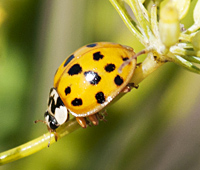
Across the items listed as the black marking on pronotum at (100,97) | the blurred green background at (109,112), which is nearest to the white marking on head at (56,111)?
the black marking on pronotum at (100,97)

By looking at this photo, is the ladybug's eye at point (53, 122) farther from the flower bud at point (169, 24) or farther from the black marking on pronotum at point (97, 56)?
the flower bud at point (169, 24)

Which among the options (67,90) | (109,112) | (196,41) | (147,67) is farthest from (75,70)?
(109,112)

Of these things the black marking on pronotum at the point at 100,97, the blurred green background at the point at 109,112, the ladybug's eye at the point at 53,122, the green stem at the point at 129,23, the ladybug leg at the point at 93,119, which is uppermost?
the green stem at the point at 129,23

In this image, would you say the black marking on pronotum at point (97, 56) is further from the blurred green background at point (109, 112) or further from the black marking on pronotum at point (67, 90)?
the blurred green background at point (109, 112)

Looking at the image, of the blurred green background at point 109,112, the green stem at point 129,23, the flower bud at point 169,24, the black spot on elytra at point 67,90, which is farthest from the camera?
the blurred green background at point 109,112

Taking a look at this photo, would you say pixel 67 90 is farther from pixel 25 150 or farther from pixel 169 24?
pixel 169 24

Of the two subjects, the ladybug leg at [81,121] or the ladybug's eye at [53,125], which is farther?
the ladybug's eye at [53,125]

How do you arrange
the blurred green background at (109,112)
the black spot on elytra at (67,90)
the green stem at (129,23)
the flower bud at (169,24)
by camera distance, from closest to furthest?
the flower bud at (169,24) < the green stem at (129,23) < the black spot on elytra at (67,90) < the blurred green background at (109,112)

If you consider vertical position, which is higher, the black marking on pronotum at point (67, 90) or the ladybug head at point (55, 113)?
the black marking on pronotum at point (67, 90)

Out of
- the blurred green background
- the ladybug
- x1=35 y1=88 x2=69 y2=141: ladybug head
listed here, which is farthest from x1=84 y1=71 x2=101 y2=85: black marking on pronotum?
the blurred green background
